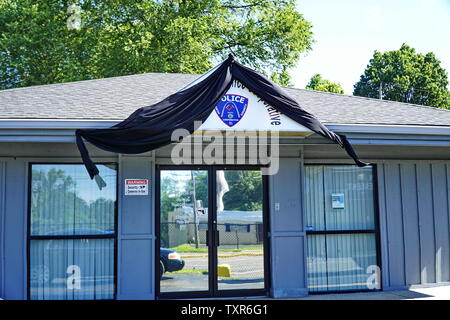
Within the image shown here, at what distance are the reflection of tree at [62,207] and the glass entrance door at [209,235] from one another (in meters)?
0.98

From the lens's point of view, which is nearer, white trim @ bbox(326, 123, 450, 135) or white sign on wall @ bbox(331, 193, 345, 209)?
white trim @ bbox(326, 123, 450, 135)

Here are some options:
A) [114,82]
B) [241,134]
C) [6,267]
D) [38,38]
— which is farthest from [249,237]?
[38,38]

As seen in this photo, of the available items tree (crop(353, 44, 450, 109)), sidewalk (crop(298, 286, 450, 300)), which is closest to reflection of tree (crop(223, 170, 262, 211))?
sidewalk (crop(298, 286, 450, 300))

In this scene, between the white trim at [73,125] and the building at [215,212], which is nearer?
the white trim at [73,125]

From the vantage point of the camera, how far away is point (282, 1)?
26891 millimetres

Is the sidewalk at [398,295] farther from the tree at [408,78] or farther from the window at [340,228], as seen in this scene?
the tree at [408,78]

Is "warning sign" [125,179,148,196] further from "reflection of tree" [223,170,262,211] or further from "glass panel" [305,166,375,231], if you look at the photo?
"glass panel" [305,166,375,231]

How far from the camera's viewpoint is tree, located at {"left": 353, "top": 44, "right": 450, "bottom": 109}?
43.5 m

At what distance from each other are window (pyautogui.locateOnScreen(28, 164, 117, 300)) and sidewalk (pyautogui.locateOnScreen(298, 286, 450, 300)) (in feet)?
11.5

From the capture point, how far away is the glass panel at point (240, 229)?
825 centimetres

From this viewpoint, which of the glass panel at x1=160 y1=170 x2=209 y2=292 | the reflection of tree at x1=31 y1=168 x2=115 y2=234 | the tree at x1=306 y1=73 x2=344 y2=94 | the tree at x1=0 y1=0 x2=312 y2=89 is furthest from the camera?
the tree at x1=306 y1=73 x2=344 y2=94

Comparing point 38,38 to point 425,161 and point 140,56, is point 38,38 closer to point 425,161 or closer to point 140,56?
point 140,56
